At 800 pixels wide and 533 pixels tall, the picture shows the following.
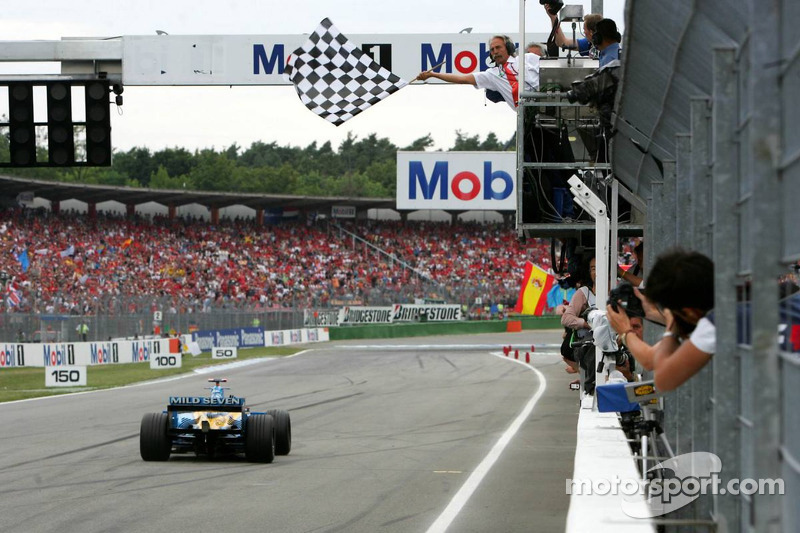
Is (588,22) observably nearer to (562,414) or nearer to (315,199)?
(562,414)

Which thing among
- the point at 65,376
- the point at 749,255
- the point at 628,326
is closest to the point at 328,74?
the point at 628,326

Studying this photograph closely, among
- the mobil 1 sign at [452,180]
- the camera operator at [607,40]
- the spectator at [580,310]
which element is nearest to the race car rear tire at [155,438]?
the spectator at [580,310]

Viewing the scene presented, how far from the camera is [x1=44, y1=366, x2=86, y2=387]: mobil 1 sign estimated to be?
25.3 meters

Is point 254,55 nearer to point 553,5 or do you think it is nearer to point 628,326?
point 553,5

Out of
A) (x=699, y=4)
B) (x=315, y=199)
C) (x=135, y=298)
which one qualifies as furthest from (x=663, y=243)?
(x=315, y=199)

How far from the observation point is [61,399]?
21.4 m

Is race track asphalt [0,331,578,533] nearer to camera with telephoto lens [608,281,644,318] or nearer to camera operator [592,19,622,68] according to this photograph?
camera with telephoto lens [608,281,644,318]

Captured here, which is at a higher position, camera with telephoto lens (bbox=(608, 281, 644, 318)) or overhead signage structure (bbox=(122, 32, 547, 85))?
overhead signage structure (bbox=(122, 32, 547, 85))

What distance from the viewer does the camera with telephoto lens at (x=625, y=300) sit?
4691 mm

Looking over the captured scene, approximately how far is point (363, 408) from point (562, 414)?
10.9 ft

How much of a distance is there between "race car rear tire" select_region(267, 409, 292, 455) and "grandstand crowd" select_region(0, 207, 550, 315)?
27955 mm

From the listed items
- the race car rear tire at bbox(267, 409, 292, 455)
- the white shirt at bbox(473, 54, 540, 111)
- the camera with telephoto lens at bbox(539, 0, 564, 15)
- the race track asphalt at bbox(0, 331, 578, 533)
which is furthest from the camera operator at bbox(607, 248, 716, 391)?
the camera with telephoto lens at bbox(539, 0, 564, 15)

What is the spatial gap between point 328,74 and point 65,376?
1377 centimetres

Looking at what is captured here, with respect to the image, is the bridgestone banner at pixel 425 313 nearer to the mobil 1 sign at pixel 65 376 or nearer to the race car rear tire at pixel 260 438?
the mobil 1 sign at pixel 65 376
